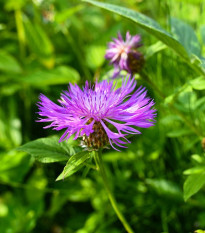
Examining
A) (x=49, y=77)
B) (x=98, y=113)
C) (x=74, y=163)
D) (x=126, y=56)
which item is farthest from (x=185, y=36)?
(x=49, y=77)

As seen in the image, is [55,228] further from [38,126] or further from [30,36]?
[30,36]

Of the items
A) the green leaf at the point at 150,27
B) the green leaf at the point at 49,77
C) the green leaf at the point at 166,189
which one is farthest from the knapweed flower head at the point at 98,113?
the green leaf at the point at 49,77

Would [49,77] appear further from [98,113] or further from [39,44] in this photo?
[98,113]

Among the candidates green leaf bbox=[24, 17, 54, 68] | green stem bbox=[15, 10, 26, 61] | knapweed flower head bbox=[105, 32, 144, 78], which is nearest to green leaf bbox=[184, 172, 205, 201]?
knapweed flower head bbox=[105, 32, 144, 78]

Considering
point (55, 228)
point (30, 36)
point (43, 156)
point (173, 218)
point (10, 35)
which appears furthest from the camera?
point (10, 35)

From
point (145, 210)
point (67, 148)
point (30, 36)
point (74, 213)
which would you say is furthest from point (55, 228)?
point (30, 36)

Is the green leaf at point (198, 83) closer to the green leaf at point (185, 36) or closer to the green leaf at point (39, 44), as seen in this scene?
the green leaf at point (185, 36)
